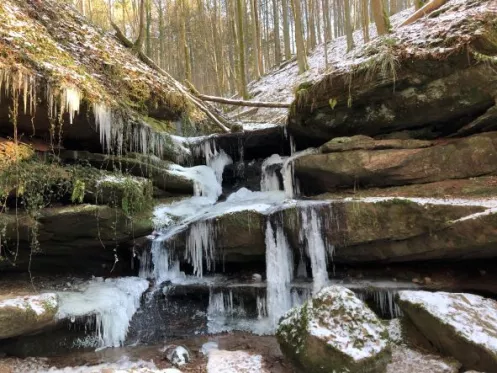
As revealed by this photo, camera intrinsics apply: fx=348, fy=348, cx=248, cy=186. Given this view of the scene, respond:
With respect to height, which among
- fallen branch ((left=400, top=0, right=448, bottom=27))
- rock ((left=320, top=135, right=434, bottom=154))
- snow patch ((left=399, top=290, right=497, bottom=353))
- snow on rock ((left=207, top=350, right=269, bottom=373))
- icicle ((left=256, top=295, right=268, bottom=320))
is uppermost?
fallen branch ((left=400, top=0, right=448, bottom=27))

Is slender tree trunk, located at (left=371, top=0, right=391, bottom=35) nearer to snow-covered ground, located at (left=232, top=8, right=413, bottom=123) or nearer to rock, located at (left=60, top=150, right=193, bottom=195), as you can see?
snow-covered ground, located at (left=232, top=8, right=413, bottom=123)

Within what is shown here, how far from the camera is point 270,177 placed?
812cm

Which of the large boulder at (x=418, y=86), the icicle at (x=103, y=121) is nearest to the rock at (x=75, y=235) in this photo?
the icicle at (x=103, y=121)

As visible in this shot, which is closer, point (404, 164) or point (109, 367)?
point (109, 367)

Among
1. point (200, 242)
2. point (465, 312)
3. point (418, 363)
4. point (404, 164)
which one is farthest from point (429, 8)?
point (418, 363)

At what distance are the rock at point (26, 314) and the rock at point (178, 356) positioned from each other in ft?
5.48

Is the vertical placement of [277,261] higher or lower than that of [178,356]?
higher

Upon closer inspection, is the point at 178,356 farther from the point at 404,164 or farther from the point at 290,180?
the point at 404,164

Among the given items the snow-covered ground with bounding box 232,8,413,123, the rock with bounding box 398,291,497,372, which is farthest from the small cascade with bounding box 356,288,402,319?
the snow-covered ground with bounding box 232,8,413,123

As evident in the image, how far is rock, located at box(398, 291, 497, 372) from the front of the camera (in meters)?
3.64

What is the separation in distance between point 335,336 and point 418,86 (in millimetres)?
4742

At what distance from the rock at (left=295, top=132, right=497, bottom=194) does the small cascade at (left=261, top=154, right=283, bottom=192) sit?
98 cm

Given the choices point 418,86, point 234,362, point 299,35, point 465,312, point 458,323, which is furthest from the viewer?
point 299,35

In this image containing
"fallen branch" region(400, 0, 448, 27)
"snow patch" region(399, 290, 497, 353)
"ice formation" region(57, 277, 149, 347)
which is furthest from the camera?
"fallen branch" region(400, 0, 448, 27)
